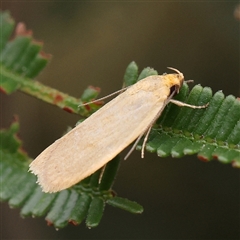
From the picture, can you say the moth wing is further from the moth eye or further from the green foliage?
the green foliage

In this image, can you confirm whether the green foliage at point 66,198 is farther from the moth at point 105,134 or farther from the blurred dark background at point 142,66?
the blurred dark background at point 142,66

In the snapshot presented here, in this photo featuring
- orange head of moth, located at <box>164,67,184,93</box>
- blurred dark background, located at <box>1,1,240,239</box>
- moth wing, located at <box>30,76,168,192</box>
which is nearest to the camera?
moth wing, located at <box>30,76,168,192</box>

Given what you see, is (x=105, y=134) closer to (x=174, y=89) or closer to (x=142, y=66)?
(x=174, y=89)

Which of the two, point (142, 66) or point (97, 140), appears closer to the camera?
point (97, 140)

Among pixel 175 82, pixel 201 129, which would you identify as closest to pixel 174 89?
pixel 175 82

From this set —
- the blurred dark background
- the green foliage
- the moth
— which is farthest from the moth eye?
the blurred dark background

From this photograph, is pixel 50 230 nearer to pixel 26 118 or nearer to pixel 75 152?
pixel 26 118
